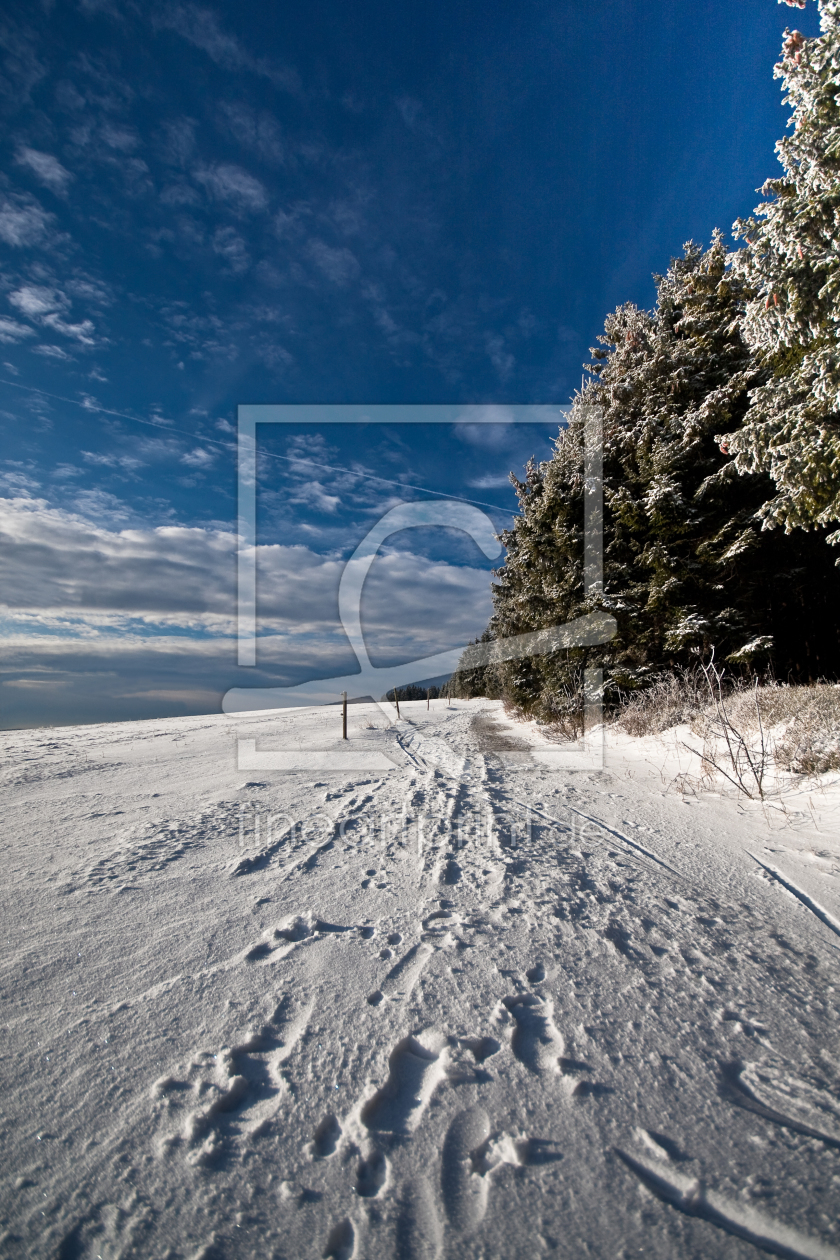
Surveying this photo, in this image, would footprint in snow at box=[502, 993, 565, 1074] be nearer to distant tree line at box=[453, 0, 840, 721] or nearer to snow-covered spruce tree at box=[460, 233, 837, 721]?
distant tree line at box=[453, 0, 840, 721]

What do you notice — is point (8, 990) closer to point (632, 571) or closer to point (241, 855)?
point (241, 855)

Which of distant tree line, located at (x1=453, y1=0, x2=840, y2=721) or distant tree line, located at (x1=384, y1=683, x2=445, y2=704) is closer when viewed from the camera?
distant tree line, located at (x1=453, y1=0, x2=840, y2=721)

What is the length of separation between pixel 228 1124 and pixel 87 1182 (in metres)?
0.42

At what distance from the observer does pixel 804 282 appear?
6.93 meters

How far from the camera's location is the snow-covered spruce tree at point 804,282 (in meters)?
6.39

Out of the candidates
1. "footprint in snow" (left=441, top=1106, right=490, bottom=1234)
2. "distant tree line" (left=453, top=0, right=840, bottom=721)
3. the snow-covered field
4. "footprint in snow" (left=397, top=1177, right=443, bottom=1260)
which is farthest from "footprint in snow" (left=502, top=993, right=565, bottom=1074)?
"distant tree line" (left=453, top=0, right=840, bottom=721)

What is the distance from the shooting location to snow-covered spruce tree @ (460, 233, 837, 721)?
10711 millimetres

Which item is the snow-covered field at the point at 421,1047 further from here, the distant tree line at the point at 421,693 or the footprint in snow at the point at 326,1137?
the distant tree line at the point at 421,693

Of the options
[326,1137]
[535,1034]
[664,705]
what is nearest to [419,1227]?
[326,1137]

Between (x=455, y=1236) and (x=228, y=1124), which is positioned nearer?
(x=455, y=1236)

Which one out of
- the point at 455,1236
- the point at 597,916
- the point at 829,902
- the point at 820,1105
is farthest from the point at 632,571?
the point at 455,1236

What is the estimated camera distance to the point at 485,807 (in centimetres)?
575

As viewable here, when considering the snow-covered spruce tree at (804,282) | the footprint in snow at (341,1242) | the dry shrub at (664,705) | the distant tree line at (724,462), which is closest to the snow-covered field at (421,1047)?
the footprint in snow at (341,1242)

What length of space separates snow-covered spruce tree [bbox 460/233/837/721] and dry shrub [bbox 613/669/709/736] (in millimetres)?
778
